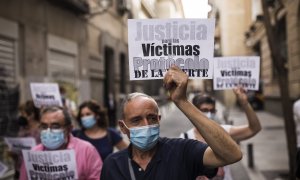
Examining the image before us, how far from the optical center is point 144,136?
9.05 feet

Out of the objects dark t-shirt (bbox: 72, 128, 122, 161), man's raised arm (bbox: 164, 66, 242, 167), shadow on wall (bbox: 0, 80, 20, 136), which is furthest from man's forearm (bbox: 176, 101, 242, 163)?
shadow on wall (bbox: 0, 80, 20, 136)

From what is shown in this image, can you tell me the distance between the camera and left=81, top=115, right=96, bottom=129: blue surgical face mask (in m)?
5.71

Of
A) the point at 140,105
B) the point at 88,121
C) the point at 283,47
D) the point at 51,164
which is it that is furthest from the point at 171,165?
the point at 283,47

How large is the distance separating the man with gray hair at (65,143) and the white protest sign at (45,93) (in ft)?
6.72

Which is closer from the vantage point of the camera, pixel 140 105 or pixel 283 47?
pixel 140 105

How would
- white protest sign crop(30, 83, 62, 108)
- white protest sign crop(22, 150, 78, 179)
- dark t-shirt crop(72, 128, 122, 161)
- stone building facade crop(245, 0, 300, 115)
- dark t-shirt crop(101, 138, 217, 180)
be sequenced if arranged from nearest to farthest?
dark t-shirt crop(101, 138, 217, 180) < white protest sign crop(22, 150, 78, 179) < dark t-shirt crop(72, 128, 122, 161) < white protest sign crop(30, 83, 62, 108) < stone building facade crop(245, 0, 300, 115)

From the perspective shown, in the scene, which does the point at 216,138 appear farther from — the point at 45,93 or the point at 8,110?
the point at 8,110

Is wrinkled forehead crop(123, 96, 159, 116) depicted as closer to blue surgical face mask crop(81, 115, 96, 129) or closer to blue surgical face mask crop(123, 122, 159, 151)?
blue surgical face mask crop(123, 122, 159, 151)

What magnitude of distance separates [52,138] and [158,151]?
1.38m

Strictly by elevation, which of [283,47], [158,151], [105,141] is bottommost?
[105,141]

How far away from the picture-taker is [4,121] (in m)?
9.59

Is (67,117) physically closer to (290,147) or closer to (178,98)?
(178,98)

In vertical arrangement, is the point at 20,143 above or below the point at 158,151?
below

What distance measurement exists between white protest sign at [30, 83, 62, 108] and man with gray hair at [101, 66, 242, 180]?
3.31 metres
